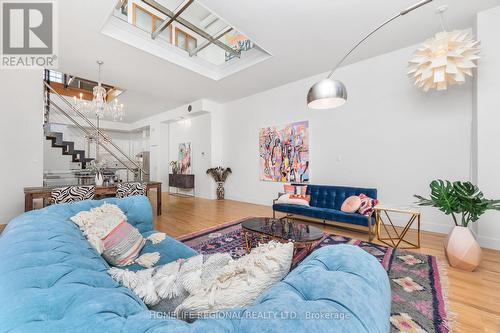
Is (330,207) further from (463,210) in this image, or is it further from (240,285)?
(240,285)

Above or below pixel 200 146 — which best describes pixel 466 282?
below

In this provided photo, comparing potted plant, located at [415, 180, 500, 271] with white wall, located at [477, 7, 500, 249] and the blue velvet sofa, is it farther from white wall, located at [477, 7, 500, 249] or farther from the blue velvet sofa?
the blue velvet sofa

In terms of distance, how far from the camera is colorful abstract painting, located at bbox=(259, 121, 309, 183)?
5.15 m

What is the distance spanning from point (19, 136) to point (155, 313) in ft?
19.0

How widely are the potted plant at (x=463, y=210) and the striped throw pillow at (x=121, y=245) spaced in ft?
10.8

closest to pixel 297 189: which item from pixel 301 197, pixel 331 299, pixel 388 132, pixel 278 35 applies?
pixel 301 197

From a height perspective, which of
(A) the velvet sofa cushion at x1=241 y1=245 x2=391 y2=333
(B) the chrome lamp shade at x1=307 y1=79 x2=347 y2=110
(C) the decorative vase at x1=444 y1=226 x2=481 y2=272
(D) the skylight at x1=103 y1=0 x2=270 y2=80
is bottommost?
(C) the decorative vase at x1=444 y1=226 x2=481 y2=272

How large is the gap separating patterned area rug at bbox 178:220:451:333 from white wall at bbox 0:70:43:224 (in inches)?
150

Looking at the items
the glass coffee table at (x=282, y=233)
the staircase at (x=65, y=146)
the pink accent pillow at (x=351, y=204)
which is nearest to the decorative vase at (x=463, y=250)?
the pink accent pillow at (x=351, y=204)

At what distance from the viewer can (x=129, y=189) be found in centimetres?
431

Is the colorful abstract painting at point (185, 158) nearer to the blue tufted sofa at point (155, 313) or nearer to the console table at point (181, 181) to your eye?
the console table at point (181, 181)

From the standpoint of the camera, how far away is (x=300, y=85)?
17.1 feet

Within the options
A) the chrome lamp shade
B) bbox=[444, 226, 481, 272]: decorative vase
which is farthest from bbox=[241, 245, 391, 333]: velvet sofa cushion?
bbox=[444, 226, 481, 272]: decorative vase

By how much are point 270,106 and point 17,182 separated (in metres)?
5.90
